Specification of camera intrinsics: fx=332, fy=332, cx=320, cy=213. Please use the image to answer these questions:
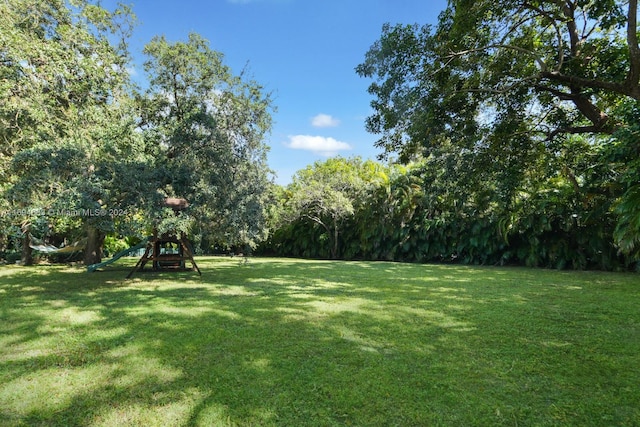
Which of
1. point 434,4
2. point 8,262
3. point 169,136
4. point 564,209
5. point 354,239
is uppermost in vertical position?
point 434,4

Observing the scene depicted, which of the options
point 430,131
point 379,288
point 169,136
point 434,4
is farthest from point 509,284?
point 169,136

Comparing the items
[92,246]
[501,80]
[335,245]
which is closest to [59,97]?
[92,246]

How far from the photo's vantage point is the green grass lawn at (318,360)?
2156mm

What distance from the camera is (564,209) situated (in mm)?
10141

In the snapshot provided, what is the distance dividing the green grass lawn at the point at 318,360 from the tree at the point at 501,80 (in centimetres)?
301

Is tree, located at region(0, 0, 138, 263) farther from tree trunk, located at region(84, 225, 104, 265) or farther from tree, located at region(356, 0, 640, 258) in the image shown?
tree, located at region(356, 0, 640, 258)

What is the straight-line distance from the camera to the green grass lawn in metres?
2.16

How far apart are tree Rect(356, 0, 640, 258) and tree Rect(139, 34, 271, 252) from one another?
3059 millimetres

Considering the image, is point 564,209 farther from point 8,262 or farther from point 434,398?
point 8,262

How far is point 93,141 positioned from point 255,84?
12.5 ft

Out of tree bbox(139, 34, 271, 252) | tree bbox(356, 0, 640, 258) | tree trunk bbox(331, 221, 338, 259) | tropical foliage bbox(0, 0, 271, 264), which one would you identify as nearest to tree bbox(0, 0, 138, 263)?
tropical foliage bbox(0, 0, 271, 264)

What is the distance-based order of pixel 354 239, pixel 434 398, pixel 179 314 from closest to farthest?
pixel 434 398 < pixel 179 314 < pixel 354 239

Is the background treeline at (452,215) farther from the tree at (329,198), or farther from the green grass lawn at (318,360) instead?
the green grass lawn at (318,360)

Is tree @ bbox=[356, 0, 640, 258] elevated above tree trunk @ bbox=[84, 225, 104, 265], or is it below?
above
